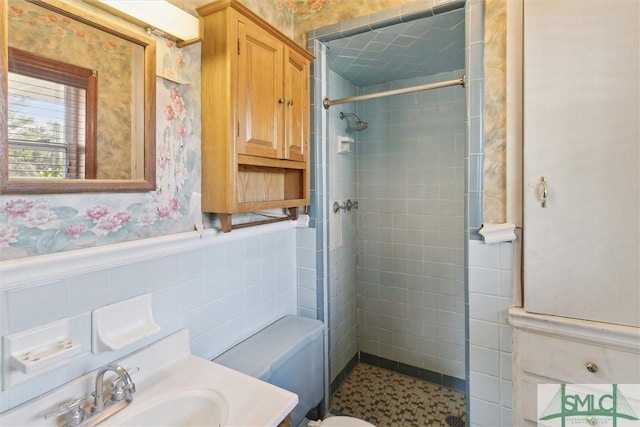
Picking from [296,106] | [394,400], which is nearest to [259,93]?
[296,106]

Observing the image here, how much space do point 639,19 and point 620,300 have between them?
0.97 m

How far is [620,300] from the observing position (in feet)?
3.77

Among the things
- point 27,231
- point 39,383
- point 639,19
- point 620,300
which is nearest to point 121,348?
point 39,383

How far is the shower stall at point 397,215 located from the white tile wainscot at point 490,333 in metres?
0.79

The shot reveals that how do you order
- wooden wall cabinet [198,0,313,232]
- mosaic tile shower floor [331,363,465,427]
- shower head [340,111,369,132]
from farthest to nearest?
shower head [340,111,369,132] < mosaic tile shower floor [331,363,465,427] < wooden wall cabinet [198,0,313,232]

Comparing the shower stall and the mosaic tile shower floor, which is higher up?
the shower stall

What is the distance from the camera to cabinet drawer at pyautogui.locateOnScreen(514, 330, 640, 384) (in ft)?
3.71

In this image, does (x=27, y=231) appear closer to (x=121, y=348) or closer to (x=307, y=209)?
(x=121, y=348)

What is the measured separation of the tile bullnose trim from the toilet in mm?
515

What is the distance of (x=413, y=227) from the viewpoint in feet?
7.96

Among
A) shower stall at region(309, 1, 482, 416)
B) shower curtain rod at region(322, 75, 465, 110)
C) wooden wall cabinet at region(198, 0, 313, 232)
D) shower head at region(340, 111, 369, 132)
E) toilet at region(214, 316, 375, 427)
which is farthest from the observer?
shower head at region(340, 111, 369, 132)

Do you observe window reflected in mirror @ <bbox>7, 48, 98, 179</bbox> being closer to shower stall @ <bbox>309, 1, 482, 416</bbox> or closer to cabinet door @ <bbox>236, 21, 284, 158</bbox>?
cabinet door @ <bbox>236, 21, 284, 158</bbox>

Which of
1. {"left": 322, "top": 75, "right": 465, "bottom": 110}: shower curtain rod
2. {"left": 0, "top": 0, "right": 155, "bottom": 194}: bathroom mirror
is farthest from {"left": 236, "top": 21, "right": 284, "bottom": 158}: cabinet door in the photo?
{"left": 322, "top": 75, "right": 465, "bottom": 110}: shower curtain rod

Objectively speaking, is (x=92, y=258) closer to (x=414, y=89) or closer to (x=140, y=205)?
(x=140, y=205)
